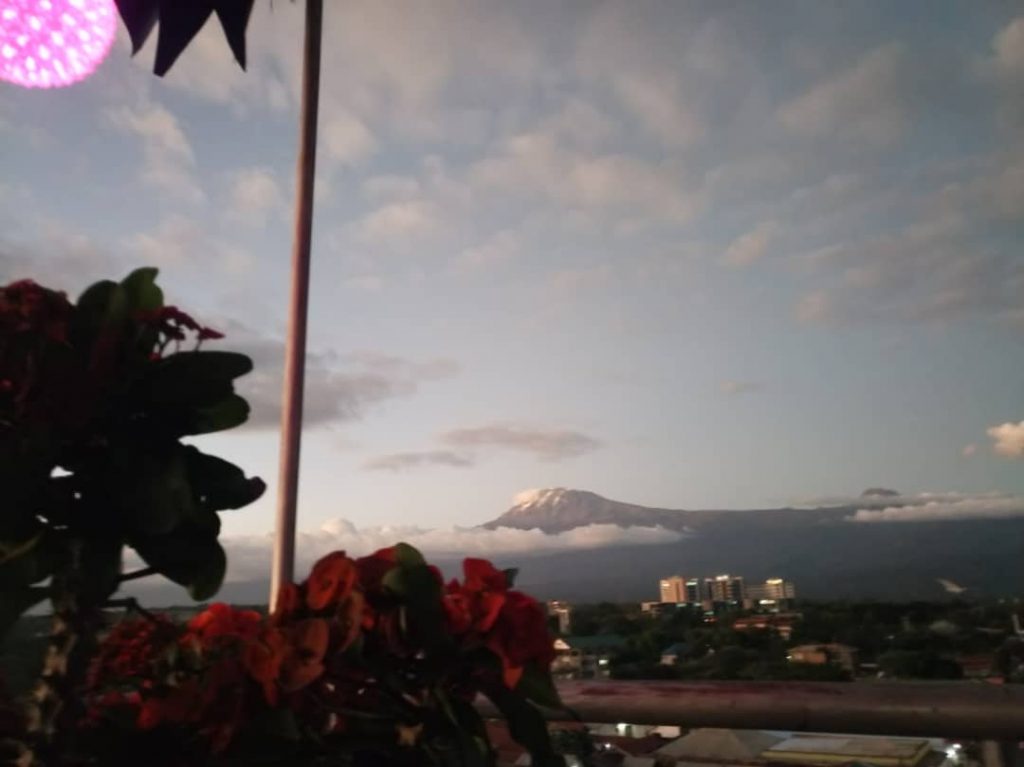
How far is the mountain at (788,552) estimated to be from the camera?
124 cm

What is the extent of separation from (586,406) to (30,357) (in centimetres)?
129

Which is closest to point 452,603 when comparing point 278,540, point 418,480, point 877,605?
point 278,540

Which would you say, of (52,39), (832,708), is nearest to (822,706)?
(832,708)

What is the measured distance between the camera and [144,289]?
1.98 feet

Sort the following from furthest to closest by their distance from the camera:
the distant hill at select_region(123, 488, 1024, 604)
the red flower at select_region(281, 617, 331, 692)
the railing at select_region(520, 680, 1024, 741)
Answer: the distant hill at select_region(123, 488, 1024, 604) → the railing at select_region(520, 680, 1024, 741) → the red flower at select_region(281, 617, 331, 692)

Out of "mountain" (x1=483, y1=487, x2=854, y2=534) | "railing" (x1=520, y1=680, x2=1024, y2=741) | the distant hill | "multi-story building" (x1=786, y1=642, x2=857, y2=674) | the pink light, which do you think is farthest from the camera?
"mountain" (x1=483, y1=487, x2=854, y2=534)

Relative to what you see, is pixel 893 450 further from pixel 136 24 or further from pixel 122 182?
pixel 122 182

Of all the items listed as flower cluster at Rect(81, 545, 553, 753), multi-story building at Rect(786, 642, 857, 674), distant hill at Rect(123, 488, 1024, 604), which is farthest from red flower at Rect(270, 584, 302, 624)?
multi-story building at Rect(786, 642, 857, 674)

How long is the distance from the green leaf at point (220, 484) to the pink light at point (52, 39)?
696mm

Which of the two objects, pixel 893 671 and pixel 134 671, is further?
Answer: pixel 893 671

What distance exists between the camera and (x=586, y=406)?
169 centimetres

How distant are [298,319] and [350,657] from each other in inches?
25.6

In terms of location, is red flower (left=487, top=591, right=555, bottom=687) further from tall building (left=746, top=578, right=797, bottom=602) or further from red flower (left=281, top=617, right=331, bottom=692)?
tall building (left=746, top=578, right=797, bottom=602)

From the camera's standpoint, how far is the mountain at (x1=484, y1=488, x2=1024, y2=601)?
1.24 metres
